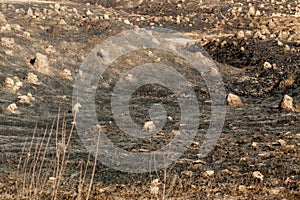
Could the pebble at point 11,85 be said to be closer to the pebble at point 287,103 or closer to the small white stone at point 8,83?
A: the small white stone at point 8,83

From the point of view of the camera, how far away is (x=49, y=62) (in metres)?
14.9

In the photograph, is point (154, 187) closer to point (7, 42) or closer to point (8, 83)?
point (8, 83)

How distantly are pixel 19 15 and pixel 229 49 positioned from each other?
10.2 m

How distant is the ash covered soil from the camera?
6637 millimetres

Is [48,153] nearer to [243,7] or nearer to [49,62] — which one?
[49,62]

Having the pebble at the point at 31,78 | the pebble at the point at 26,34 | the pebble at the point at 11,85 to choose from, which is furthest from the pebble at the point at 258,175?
the pebble at the point at 26,34

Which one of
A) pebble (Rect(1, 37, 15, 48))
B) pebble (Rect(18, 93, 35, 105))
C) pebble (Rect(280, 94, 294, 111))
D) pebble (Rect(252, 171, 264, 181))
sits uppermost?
pebble (Rect(1, 37, 15, 48))

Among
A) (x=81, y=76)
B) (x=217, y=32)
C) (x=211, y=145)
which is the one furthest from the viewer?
(x=217, y=32)

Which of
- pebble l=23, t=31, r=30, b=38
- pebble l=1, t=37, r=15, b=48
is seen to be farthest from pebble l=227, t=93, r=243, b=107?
pebble l=23, t=31, r=30, b=38

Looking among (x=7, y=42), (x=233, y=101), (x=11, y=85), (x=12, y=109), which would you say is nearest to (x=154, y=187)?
(x=12, y=109)

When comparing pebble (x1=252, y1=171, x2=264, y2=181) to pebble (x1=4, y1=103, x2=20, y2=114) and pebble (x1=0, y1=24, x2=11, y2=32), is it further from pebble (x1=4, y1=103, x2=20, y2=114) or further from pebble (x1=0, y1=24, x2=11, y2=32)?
pebble (x1=0, y1=24, x2=11, y2=32)

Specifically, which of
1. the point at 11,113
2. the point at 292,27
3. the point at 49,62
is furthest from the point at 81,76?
the point at 292,27

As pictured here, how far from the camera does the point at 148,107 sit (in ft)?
41.5

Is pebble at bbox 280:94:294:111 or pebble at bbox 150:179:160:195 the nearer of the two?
pebble at bbox 150:179:160:195
